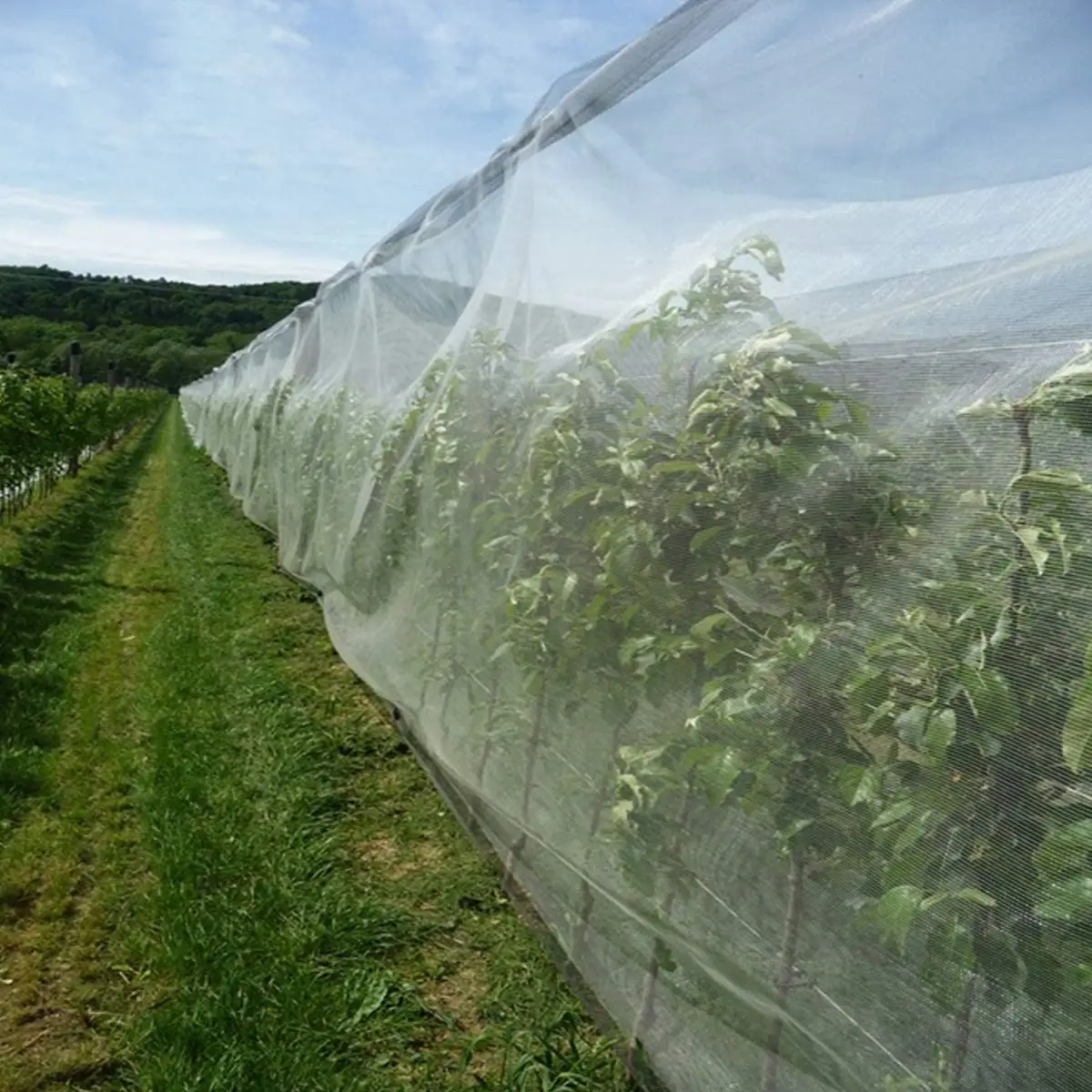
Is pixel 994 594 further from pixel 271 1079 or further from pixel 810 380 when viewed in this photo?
pixel 271 1079

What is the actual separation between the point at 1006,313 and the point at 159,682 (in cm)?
488

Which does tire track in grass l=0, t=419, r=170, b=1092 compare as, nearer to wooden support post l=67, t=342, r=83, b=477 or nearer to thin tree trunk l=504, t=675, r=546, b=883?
thin tree trunk l=504, t=675, r=546, b=883

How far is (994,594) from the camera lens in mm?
1315

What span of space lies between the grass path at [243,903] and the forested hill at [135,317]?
143 ft

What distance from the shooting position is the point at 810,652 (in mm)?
1621

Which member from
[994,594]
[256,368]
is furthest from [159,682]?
[256,368]

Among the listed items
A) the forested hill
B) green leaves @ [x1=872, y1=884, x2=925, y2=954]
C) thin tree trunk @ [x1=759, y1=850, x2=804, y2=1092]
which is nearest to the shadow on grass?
thin tree trunk @ [x1=759, y1=850, x2=804, y2=1092]

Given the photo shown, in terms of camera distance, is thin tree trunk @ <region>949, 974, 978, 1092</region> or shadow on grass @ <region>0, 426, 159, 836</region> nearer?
thin tree trunk @ <region>949, 974, 978, 1092</region>

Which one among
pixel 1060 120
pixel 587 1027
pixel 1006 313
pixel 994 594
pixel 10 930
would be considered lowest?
pixel 10 930

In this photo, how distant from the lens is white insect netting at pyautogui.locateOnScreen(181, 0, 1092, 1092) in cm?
131

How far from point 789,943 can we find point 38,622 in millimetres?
6184

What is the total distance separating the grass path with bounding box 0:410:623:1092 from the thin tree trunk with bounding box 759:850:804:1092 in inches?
27.3

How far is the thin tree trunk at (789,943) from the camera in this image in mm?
1702

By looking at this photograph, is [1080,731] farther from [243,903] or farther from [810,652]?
[243,903]
